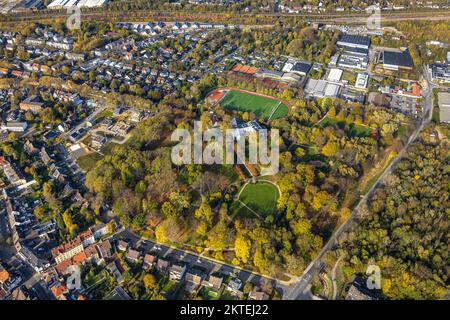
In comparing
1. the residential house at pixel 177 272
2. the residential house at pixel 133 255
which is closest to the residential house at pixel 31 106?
the residential house at pixel 133 255

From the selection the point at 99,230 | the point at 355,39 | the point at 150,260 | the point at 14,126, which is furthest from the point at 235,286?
the point at 355,39

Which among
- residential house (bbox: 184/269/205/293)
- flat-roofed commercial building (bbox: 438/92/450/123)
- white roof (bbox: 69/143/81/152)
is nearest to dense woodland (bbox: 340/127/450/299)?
flat-roofed commercial building (bbox: 438/92/450/123)

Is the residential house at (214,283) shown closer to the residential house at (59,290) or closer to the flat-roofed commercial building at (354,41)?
the residential house at (59,290)

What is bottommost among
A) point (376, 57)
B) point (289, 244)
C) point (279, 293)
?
point (279, 293)

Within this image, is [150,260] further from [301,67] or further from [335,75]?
[335,75]

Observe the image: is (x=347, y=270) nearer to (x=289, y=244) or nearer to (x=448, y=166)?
(x=289, y=244)

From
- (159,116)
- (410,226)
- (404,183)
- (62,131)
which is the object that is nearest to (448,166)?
(404,183)

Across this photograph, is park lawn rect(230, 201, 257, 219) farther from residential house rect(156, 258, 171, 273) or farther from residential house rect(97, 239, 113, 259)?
residential house rect(97, 239, 113, 259)

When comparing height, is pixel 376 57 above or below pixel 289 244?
above
